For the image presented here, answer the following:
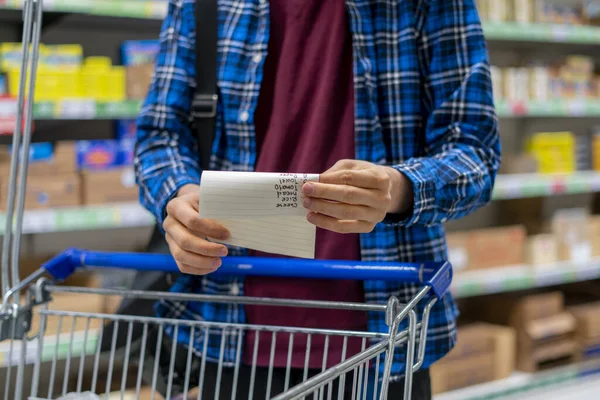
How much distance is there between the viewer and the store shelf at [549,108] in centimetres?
274

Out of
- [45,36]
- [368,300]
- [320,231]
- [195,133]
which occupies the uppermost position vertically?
[45,36]

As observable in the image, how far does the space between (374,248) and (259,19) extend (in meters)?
0.43

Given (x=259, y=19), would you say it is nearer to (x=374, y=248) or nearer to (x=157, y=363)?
(x=374, y=248)

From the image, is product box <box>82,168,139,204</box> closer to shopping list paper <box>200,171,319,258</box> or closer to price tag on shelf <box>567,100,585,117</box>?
shopping list paper <box>200,171,319,258</box>

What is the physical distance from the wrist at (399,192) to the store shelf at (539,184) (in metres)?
1.91

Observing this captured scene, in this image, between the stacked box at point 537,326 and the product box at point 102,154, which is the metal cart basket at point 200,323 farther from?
the stacked box at point 537,326

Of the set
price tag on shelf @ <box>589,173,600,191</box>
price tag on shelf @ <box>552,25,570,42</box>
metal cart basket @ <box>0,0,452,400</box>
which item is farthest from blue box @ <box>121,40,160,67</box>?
price tag on shelf @ <box>589,173,600,191</box>

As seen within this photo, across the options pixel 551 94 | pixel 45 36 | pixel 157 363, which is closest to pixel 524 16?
pixel 551 94

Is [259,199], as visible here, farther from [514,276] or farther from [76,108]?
[514,276]

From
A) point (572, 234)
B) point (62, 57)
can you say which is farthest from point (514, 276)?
point (62, 57)

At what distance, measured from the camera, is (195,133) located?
3.83 ft

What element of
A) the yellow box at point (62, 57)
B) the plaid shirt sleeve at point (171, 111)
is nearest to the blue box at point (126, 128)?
the yellow box at point (62, 57)

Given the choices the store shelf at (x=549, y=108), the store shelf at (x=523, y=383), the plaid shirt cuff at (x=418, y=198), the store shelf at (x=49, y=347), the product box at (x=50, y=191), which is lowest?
the store shelf at (x=523, y=383)

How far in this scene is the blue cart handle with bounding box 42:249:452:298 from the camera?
3.02ft
